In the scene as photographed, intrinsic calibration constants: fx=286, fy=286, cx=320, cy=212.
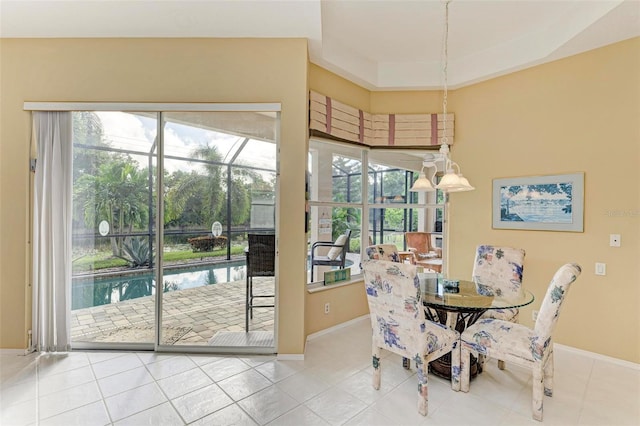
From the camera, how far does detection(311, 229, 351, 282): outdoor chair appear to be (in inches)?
140

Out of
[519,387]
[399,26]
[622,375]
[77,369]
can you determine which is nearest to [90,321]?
[77,369]

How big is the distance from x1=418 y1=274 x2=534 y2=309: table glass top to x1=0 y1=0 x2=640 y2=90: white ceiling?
2.49 metres

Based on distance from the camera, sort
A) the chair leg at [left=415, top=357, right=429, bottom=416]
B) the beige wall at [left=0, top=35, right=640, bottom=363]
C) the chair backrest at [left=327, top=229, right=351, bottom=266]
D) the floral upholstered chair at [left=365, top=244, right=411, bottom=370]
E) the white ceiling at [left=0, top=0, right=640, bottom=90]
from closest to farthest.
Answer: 1. the chair leg at [left=415, top=357, right=429, bottom=416]
2. the white ceiling at [left=0, top=0, right=640, bottom=90]
3. the beige wall at [left=0, top=35, right=640, bottom=363]
4. the floral upholstered chair at [left=365, top=244, right=411, bottom=370]
5. the chair backrest at [left=327, top=229, right=351, bottom=266]

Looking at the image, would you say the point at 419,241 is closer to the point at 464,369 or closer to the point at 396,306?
the point at 464,369

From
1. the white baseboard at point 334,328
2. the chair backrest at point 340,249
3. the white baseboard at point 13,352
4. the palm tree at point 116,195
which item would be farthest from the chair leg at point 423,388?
the white baseboard at point 13,352

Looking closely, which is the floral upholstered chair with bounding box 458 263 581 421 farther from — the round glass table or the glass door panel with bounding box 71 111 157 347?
the glass door panel with bounding box 71 111 157 347

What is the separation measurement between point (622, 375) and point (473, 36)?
3576 millimetres

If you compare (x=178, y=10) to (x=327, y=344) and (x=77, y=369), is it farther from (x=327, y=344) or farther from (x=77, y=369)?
(x=327, y=344)

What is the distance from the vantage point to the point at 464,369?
225 cm

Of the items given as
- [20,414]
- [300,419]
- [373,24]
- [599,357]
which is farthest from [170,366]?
[599,357]

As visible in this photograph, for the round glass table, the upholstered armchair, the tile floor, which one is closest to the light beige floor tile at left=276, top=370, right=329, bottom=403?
the tile floor

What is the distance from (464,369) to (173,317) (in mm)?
2712

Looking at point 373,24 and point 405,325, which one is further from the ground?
point 373,24

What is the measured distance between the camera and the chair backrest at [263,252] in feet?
9.61
